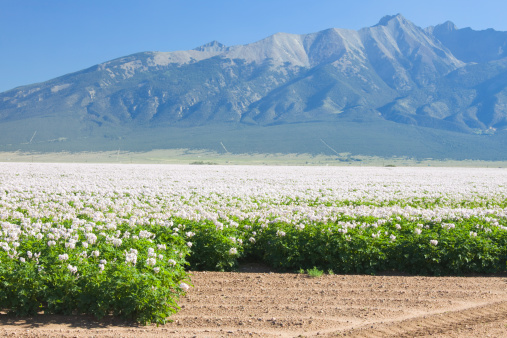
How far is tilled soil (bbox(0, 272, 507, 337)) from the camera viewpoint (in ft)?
20.9

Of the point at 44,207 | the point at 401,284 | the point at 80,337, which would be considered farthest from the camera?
the point at 44,207

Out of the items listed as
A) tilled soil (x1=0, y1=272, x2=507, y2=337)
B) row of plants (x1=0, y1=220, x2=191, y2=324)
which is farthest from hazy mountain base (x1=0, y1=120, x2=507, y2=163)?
row of plants (x1=0, y1=220, x2=191, y2=324)

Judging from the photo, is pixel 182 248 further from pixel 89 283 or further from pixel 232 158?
pixel 232 158

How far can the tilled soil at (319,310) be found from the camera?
6375mm

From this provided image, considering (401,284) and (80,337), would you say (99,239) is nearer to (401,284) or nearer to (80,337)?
(80,337)

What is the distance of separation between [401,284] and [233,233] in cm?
341

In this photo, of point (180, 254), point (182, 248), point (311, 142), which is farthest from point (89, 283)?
point (311, 142)

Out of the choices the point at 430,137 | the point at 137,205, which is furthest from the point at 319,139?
the point at 137,205

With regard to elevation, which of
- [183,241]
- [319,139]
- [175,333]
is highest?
[319,139]

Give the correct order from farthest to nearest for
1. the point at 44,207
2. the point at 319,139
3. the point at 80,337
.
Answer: the point at 319,139
the point at 44,207
the point at 80,337

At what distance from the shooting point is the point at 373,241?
9750 millimetres

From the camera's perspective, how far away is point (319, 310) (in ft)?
23.7

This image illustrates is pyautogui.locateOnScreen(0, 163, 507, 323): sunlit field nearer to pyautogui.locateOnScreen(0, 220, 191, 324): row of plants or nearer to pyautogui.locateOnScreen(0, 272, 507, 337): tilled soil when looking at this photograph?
pyautogui.locateOnScreen(0, 220, 191, 324): row of plants

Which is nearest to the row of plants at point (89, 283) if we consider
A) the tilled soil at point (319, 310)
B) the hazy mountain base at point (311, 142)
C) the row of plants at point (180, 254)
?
the row of plants at point (180, 254)
